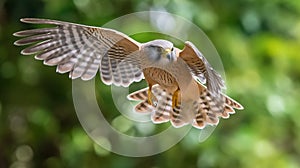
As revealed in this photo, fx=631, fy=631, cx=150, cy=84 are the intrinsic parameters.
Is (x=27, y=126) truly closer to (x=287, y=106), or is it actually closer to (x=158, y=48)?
(x=287, y=106)

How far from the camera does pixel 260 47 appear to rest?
241 centimetres

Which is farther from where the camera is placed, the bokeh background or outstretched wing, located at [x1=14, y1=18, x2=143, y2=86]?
the bokeh background

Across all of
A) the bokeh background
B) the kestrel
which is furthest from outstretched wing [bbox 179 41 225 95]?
the bokeh background

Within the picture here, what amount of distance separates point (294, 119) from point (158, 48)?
66.9 inches

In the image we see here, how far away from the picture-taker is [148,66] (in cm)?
88

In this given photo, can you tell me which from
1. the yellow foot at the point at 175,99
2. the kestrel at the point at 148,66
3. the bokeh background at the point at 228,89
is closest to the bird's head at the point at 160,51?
the kestrel at the point at 148,66

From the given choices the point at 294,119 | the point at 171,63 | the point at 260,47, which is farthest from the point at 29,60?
the point at 171,63

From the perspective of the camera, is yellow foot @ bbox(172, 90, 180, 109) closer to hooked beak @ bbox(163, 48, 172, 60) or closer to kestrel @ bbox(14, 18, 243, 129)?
kestrel @ bbox(14, 18, 243, 129)

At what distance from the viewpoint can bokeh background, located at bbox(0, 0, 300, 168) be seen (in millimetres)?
2275

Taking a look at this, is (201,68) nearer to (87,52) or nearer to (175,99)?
(175,99)

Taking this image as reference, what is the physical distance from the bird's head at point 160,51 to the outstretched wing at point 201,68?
0.11 feet

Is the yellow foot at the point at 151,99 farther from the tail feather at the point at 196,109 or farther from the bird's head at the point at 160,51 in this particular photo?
the bird's head at the point at 160,51

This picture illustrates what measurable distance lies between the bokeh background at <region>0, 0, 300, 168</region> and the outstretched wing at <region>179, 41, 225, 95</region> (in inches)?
48.7

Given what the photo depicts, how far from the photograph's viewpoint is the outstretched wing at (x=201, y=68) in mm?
835
